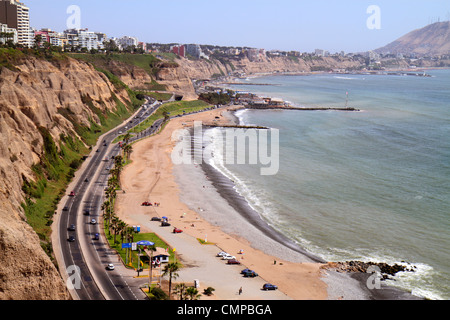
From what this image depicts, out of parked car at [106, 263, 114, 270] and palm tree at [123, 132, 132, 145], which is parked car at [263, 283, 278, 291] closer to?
parked car at [106, 263, 114, 270]

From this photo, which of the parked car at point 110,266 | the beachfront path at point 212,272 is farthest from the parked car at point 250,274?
the parked car at point 110,266

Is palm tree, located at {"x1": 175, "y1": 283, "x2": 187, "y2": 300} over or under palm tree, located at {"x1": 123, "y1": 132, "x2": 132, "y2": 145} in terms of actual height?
under

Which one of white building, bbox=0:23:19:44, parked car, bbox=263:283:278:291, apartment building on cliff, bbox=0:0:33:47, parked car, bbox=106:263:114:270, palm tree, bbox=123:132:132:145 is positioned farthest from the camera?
apartment building on cliff, bbox=0:0:33:47

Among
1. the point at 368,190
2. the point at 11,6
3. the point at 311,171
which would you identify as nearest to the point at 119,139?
the point at 311,171

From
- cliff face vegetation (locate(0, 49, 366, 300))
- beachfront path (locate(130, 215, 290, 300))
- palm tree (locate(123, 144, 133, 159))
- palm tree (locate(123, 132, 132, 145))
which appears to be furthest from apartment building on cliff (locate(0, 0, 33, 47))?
beachfront path (locate(130, 215, 290, 300))

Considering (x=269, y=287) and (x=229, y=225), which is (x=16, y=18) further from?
(x=269, y=287)
